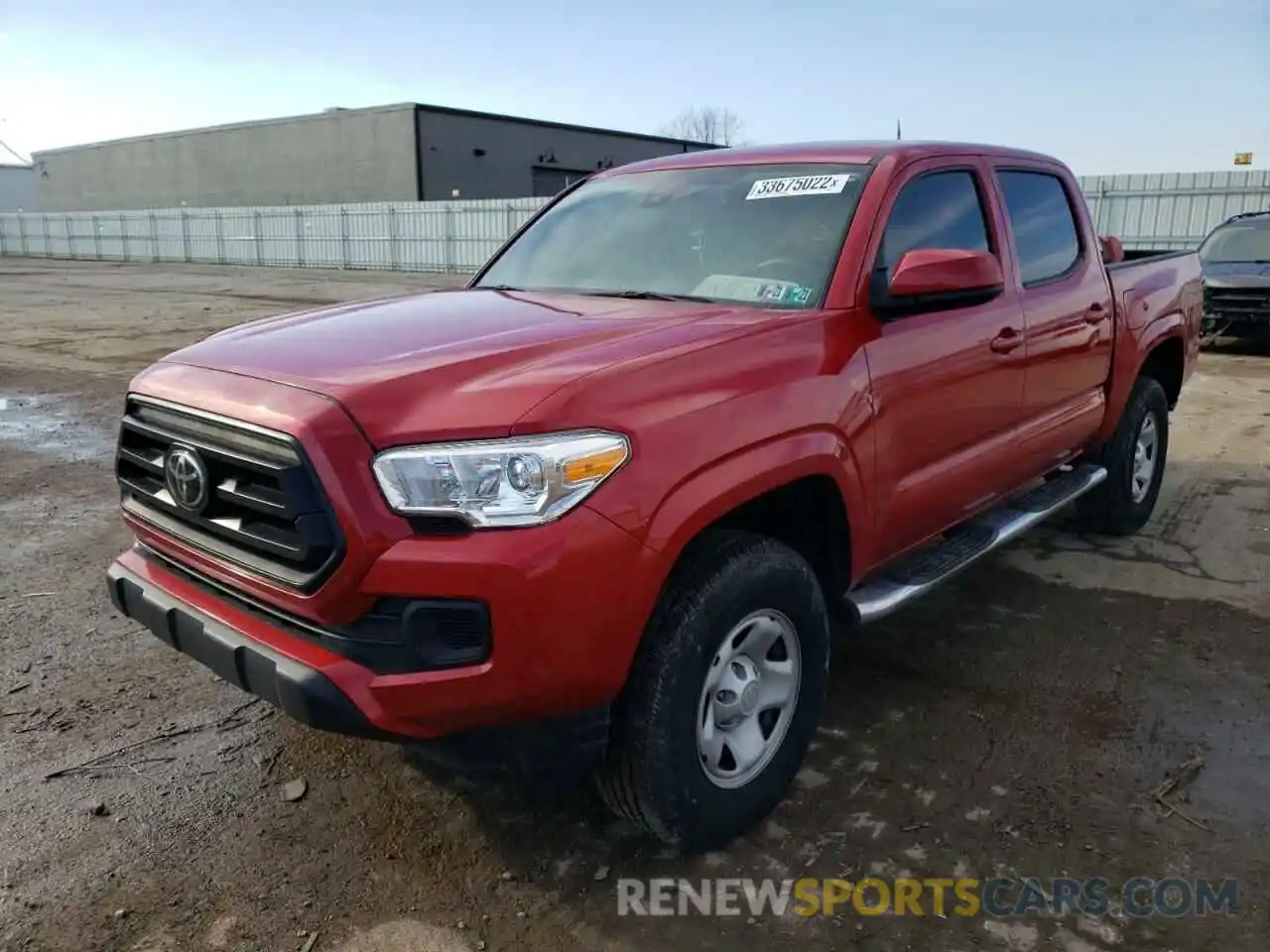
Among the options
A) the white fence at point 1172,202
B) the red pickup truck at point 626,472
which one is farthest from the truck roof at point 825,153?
the white fence at point 1172,202

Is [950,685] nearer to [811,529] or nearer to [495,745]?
[811,529]

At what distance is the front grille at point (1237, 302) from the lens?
40.6 feet

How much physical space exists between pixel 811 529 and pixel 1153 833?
4.21 ft

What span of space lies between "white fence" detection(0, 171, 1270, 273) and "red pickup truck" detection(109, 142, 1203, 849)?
58.1ft

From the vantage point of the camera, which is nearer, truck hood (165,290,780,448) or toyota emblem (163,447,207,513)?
truck hood (165,290,780,448)

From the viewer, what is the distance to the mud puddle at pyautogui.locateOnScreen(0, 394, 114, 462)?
25.0ft

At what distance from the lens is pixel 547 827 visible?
2.91 metres

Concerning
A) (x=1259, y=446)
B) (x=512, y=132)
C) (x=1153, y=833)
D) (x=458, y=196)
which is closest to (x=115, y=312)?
(x=1259, y=446)

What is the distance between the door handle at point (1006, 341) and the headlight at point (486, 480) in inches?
85.3

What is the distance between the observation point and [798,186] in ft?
11.6

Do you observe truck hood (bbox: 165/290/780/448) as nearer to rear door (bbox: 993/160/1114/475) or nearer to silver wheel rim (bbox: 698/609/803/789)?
silver wheel rim (bbox: 698/609/803/789)

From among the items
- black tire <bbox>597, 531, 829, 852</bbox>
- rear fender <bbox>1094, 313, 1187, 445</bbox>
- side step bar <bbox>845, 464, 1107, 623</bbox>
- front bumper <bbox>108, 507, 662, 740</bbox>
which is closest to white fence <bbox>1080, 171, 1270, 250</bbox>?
rear fender <bbox>1094, 313, 1187, 445</bbox>

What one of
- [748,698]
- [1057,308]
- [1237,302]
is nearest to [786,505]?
[748,698]

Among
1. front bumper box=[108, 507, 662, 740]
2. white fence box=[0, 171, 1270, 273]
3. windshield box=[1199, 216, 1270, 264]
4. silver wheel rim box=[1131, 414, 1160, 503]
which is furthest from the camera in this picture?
white fence box=[0, 171, 1270, 273]
